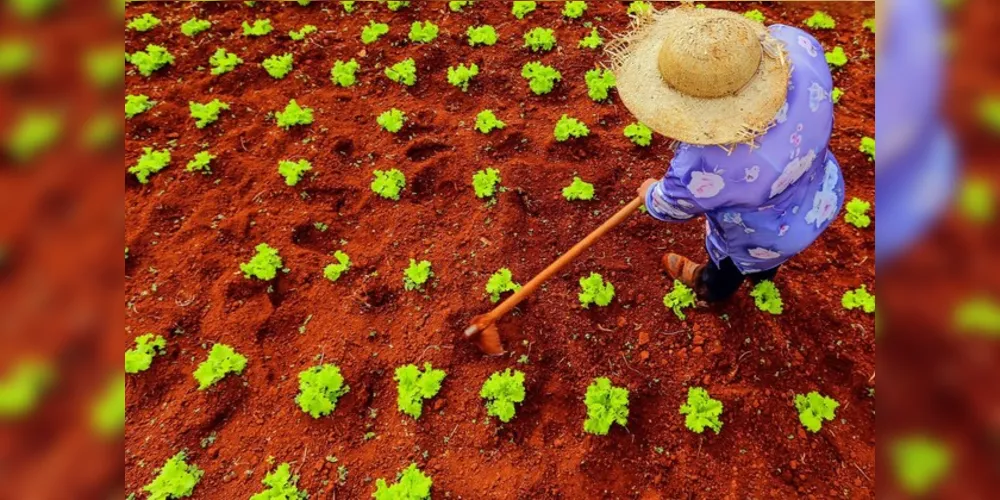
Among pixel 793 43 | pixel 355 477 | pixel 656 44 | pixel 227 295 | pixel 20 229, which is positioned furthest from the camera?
pixel 227 295

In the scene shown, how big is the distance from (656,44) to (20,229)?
2219mm

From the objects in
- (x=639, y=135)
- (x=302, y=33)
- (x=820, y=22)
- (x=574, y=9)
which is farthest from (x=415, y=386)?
(x=820, y=22)

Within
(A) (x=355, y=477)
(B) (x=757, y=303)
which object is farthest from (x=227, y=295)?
(B) (x=757, y=303)

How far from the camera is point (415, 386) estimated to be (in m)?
3.49

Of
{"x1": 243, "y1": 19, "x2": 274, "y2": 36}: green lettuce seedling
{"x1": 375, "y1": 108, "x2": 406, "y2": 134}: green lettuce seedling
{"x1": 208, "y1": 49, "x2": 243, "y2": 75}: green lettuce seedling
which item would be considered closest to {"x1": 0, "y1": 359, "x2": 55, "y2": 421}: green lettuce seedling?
{"x1": 375, "y1": 108, "x2": 406, "y2": 134}: green lettuce seedling

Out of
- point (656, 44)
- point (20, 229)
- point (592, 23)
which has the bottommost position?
point (592, 23)

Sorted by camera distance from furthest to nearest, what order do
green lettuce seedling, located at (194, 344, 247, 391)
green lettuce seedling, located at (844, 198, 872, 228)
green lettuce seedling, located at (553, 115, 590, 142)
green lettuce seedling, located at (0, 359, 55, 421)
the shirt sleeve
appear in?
green lettuce seedling, located at (553, 115, 590, 142) < green lettuce seedling, located at (844, 198, 872, 228) < green lettuce seedling, located at (194, 344, 247, 391) < the shirt sleeve < green lettuce seedling, located at (0, 359, 55, 421)

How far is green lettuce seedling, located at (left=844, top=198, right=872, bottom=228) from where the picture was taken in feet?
13.3

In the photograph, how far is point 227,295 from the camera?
3.95 metres

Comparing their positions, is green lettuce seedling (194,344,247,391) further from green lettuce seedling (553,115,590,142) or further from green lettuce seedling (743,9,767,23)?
green lettuce seedling (743,9,767,23)

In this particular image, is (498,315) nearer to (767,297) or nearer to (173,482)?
(767,297)

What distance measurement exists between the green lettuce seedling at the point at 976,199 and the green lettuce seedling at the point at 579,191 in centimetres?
353

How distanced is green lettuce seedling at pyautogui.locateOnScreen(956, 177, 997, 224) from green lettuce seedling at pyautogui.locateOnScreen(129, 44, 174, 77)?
19.7 feet

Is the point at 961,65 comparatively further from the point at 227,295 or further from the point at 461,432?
the point at 227,295
